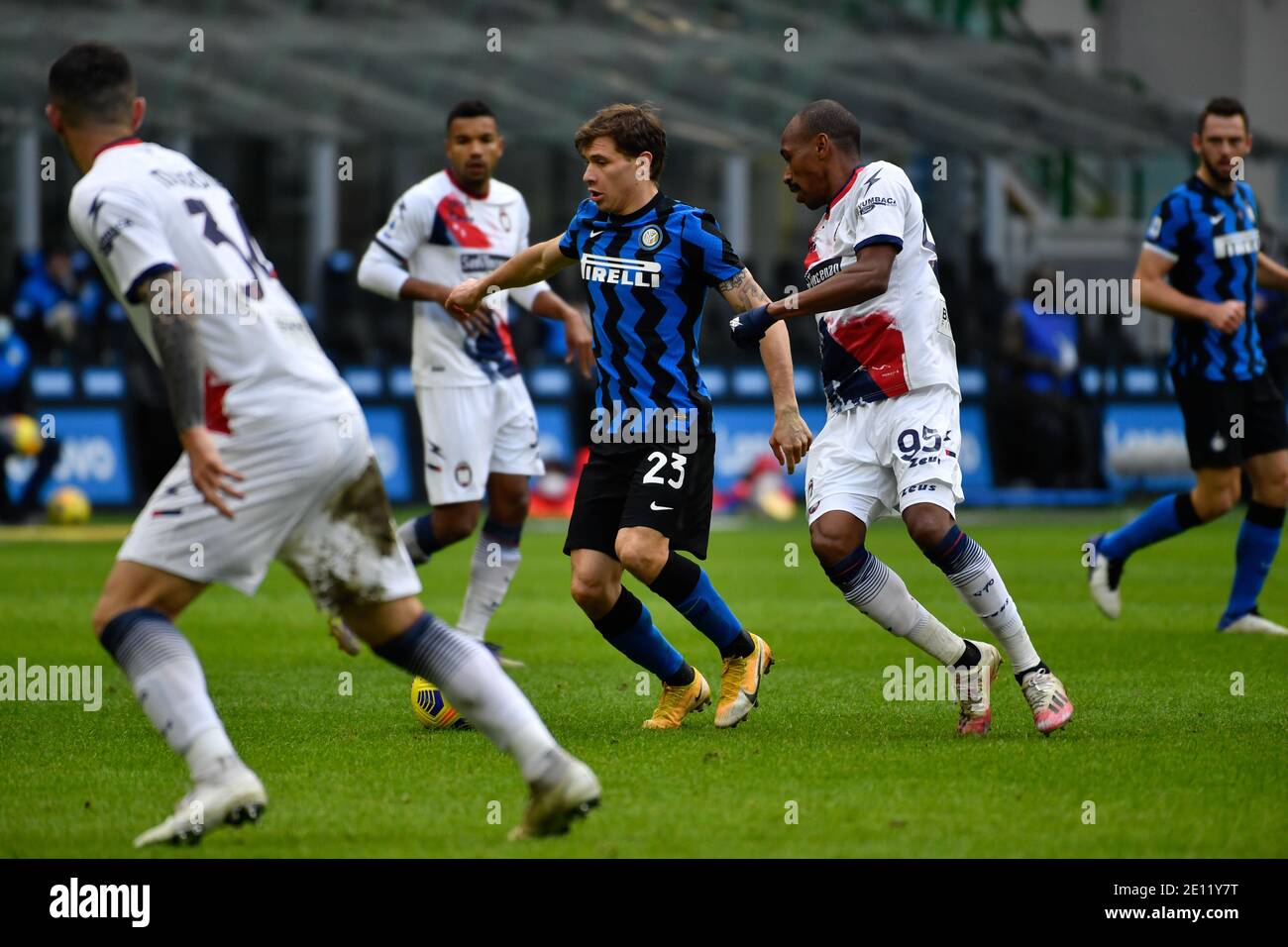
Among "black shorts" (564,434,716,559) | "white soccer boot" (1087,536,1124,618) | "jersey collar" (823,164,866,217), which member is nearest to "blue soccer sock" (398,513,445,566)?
"black shorts" (564,434,716,559)

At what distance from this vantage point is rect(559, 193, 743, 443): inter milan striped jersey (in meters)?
7.05

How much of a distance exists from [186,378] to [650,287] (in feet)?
7.82

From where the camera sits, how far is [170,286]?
5090mm

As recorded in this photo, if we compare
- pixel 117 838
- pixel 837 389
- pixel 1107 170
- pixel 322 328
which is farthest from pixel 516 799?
pixel 1107 170

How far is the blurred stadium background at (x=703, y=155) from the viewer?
65.8 ft

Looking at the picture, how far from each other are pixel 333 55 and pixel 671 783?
18705 millimetres

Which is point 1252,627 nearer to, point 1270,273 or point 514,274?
point 1270,273

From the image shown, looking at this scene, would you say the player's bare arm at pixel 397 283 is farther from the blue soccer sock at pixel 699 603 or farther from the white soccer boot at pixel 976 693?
the white soccer boot at pixel 976 693

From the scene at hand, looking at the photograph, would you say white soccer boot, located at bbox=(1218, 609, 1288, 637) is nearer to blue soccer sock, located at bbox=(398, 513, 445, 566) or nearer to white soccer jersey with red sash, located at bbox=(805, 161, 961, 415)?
white soccer jersey with red sash, located at bbox=(805, 161, 961, 415)

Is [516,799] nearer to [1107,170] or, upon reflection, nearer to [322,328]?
[322,328]

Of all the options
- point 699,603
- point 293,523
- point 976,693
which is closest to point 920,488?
point 976,693

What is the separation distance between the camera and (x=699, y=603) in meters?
7.33

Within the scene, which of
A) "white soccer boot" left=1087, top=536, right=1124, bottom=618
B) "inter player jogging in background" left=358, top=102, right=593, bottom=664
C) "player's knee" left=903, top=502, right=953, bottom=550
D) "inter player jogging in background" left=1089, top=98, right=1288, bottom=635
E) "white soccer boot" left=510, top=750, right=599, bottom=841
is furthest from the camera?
"white soccer boot" left=1087, top=536, right=1124, bottom=618

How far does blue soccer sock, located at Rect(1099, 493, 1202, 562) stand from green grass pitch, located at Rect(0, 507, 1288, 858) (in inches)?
17.7
